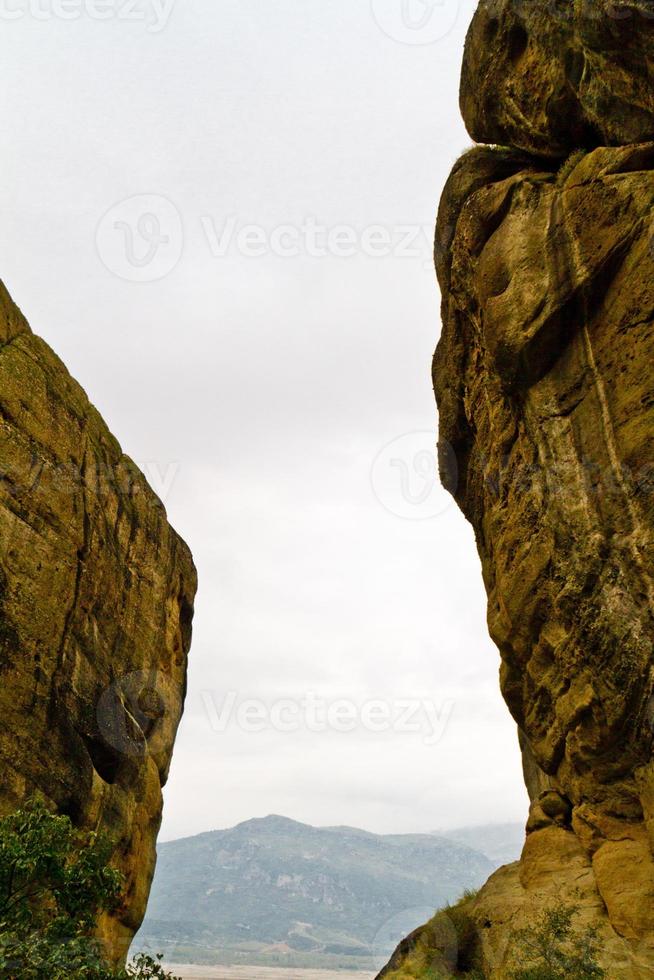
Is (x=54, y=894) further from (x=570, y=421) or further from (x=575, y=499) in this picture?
(x=570, y=421)

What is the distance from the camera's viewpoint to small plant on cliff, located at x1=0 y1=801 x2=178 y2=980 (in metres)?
14.1

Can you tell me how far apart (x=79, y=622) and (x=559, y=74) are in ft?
91.5

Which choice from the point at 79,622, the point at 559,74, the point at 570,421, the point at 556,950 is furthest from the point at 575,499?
the point at 79,622

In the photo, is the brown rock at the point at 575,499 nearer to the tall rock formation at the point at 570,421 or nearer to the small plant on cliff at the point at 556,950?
the tall rock formation at the point at 570,421

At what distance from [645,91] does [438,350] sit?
16.1 metres

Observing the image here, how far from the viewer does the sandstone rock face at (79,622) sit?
25094mm

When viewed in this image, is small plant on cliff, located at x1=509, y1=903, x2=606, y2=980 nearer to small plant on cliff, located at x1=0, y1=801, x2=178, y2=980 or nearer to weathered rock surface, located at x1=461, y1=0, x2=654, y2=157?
small plant on cliff, located at x1=0, y1=801, x2=178, y2=980

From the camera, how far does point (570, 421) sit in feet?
74.8

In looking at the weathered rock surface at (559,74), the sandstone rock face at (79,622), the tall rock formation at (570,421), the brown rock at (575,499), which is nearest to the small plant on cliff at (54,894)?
the sandstone rock face at (79,622)

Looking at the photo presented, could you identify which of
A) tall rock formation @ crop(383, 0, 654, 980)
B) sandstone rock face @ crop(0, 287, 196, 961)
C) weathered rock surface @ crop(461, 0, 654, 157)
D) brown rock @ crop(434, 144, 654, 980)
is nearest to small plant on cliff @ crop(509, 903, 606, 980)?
tall rock formation @ crop(383, 0, 654, 980)

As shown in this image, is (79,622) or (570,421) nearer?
(570,421)

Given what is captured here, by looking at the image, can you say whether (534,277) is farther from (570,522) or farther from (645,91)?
(570,522)

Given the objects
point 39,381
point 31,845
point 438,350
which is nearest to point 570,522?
point 438,350

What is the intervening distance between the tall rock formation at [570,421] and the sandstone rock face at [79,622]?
45.0ft
